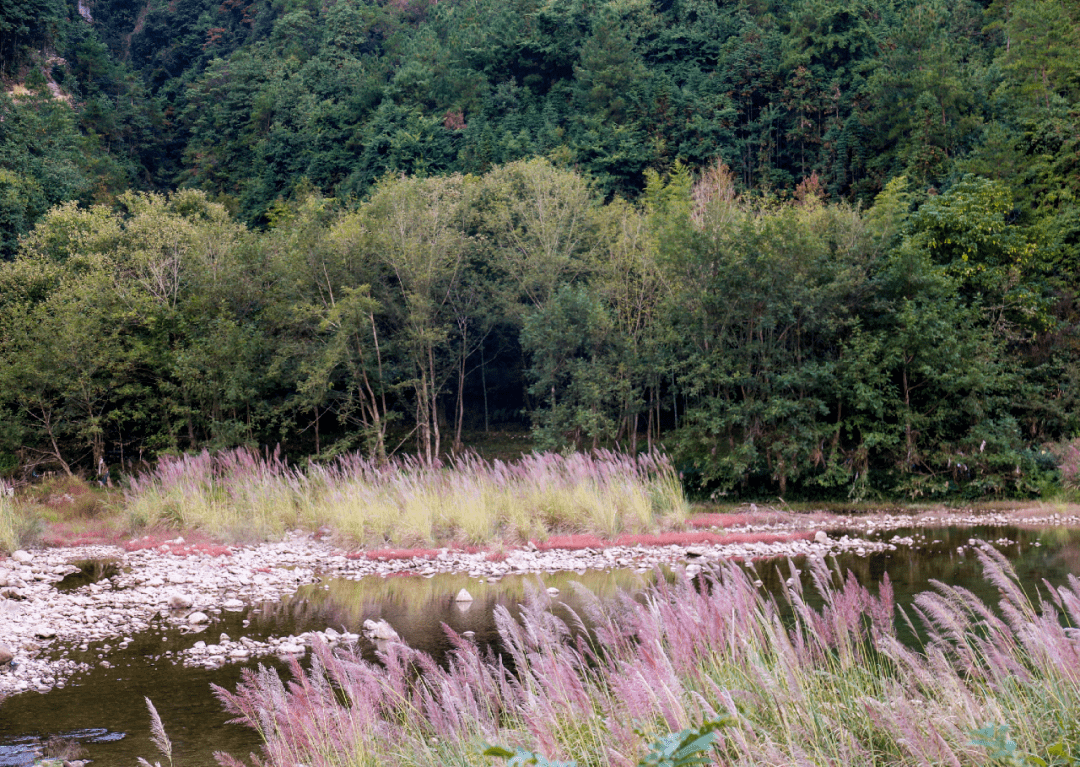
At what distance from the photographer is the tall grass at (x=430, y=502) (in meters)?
16.7

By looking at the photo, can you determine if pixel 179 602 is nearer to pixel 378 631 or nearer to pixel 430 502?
pixel 378 631

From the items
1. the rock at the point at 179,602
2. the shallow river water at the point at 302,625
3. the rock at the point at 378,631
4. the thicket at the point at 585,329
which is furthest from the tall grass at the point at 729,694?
the thicket at the point at 585,329

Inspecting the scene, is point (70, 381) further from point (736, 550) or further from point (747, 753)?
point (747, 753)

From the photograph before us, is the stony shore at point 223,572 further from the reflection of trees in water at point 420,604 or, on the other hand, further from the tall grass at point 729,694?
the tall grass at point 729,694

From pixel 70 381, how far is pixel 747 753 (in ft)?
100

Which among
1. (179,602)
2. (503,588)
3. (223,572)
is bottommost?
(503,588)

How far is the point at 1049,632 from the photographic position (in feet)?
14.2

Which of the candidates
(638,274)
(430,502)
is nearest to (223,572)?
(430,502)

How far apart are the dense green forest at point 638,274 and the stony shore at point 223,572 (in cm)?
490

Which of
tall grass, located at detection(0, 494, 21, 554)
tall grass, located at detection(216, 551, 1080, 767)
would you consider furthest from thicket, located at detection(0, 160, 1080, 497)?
tall grass, located at detection(216, 551, 1080, 767)

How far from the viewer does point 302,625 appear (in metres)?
11.2

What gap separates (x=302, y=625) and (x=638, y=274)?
21.6 metres

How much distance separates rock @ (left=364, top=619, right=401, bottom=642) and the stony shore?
0.09 feet

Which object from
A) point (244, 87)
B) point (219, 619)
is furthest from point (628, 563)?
point (244, 87)
